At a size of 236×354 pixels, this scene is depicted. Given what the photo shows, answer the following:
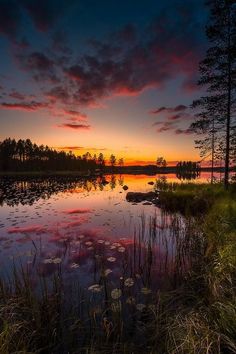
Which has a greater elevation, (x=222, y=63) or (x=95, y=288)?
(x=222, y=63)

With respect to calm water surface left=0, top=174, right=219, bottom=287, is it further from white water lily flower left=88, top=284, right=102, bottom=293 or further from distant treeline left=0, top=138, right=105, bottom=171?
distant treeline left=0, top=138, right=105, bottom=171

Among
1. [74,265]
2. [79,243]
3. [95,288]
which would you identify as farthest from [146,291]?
[79,243]

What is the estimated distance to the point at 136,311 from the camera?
5254 millimetres

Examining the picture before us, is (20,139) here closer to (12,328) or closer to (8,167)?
(8,167)

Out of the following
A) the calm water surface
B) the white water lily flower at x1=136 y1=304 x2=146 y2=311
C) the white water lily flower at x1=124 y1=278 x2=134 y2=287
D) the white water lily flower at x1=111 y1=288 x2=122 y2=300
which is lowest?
the calm water surface

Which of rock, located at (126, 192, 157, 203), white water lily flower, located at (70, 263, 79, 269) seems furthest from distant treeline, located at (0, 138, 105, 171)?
white water lily flower, located at (70, 263, 79, 269)

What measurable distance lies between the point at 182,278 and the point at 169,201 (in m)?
13.8

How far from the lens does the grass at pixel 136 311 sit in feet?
11.6

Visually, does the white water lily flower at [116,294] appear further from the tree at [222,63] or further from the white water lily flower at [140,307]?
the tree at [222,63]

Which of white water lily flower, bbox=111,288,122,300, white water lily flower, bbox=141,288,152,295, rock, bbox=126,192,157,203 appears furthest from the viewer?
rock, bbox=126,192,157,203

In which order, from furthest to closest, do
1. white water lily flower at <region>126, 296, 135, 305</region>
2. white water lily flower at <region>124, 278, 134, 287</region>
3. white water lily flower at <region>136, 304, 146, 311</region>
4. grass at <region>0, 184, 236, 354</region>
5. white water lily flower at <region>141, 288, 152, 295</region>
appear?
white water lily flower at <region>124, 278, 134, 287</region> < white water lily flower at <region>141, 288, 152, 295</region> < white water lily flower at <region>126, 296, 135, 305</region> < white water lily flower at <region>136, 304, 146, 311</region> < grass at <region>0, 184, 236, 354</region>

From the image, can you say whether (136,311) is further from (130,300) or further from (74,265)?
(74,265)

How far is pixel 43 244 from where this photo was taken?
1027 cm

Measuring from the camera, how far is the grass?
3.54 metres
